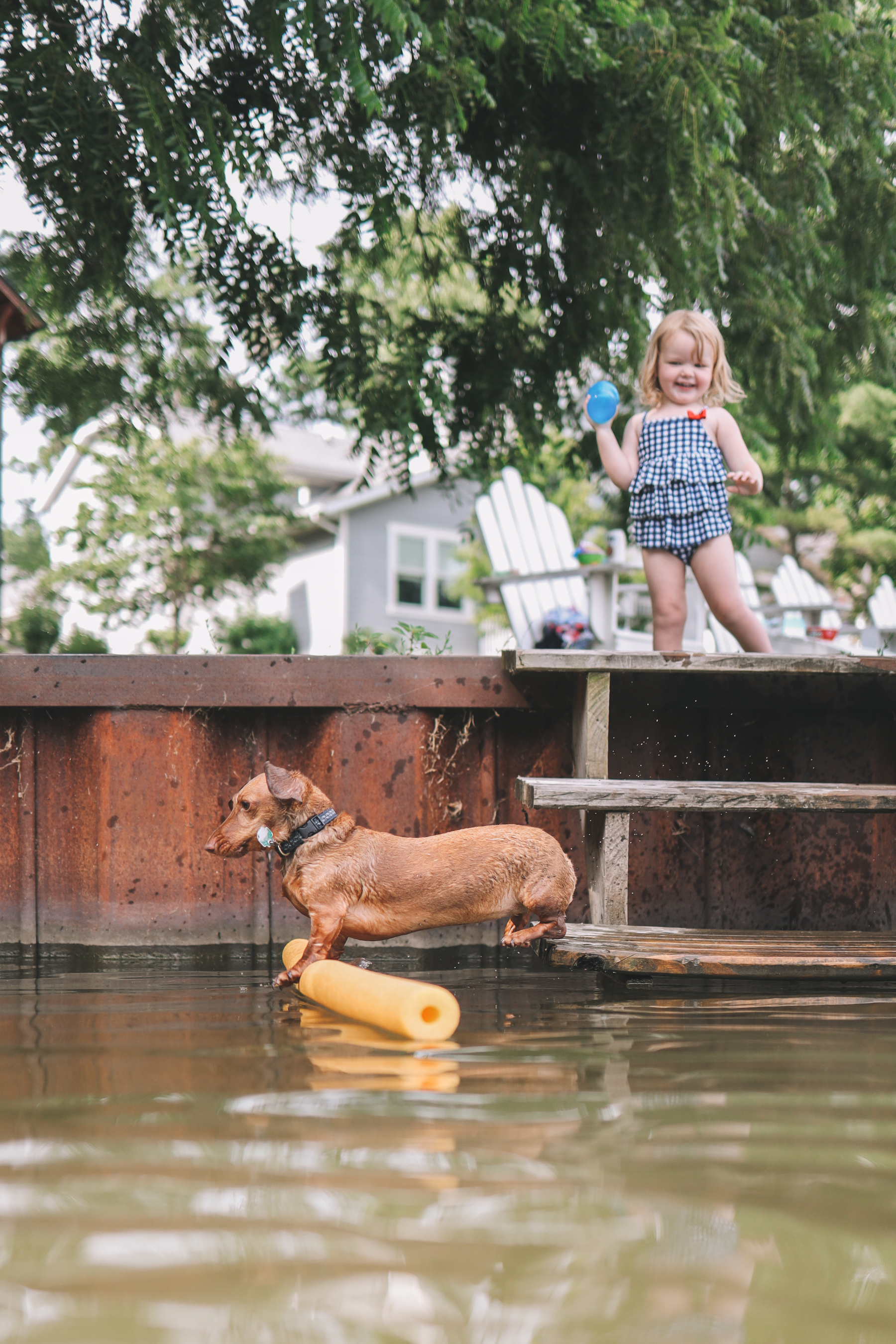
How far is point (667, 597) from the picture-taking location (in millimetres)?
4359

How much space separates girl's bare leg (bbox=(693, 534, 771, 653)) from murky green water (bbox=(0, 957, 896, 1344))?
6.24ft

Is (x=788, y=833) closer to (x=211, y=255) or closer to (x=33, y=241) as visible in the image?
(x=211, y=255)

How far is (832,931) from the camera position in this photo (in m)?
3.89

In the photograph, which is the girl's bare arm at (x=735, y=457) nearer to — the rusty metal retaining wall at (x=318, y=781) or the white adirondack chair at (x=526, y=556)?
the rusty metal retaining wall at (x=318, y=781)

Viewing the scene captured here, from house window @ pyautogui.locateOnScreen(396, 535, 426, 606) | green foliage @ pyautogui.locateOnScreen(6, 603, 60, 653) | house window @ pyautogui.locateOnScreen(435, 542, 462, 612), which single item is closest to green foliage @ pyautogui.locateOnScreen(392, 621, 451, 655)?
green foliage @ pyautogui.locateOnScreen(6, 603, 60, 653)

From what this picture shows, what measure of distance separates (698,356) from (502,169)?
394 cm

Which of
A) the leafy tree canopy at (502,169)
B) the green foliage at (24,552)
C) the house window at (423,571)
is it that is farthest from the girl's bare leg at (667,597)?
the house window at (423,571)

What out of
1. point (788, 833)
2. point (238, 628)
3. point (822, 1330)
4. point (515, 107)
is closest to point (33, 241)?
point (515, 107)

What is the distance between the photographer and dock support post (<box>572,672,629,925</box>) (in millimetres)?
3596

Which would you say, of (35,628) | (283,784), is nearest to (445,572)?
(35,628)

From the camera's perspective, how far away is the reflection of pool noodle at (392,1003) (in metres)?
2.59

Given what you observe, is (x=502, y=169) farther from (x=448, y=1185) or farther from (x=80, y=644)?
(x=80, y=644)

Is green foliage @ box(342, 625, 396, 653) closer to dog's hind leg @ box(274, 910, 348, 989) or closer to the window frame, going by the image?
dog's hind leg @ box(274, 910, 348, 989)

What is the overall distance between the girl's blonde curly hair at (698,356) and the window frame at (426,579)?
2101 cm
